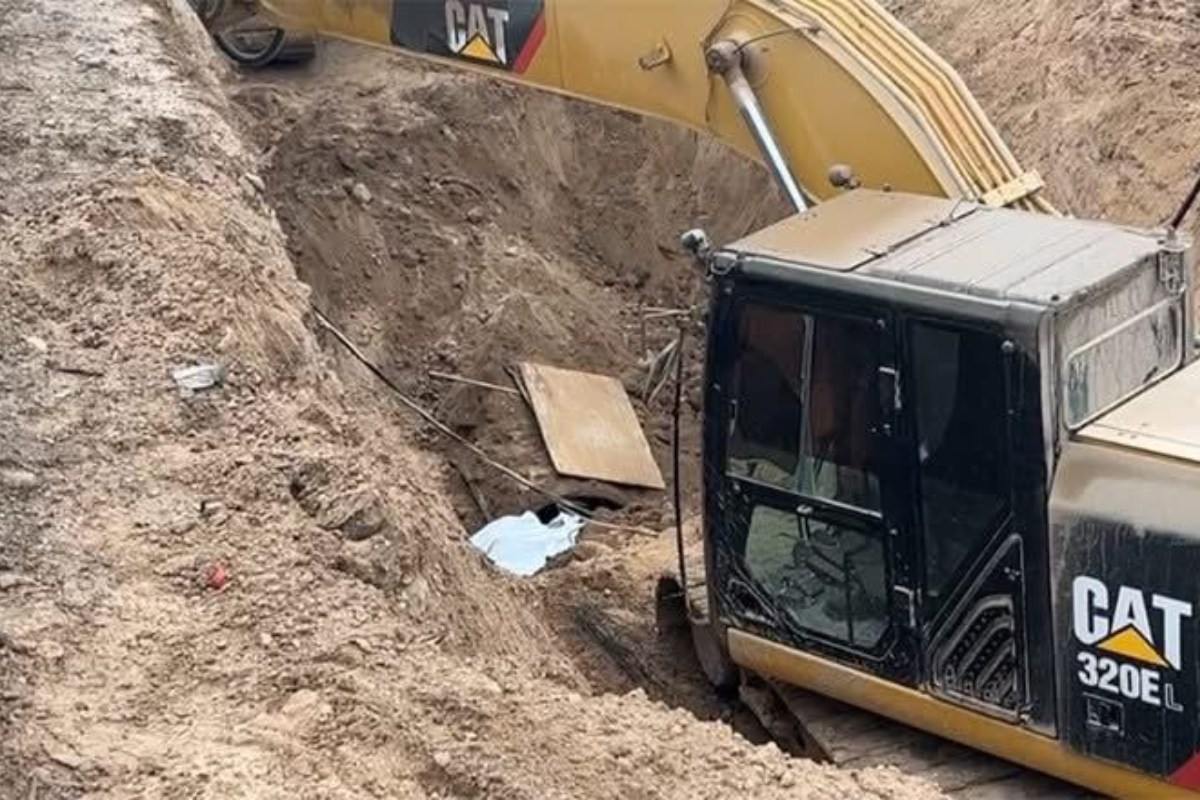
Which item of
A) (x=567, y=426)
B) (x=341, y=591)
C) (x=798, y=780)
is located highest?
(x=341, y=591)

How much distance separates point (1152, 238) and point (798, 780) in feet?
8.04

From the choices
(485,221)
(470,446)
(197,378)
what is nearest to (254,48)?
(485,221)

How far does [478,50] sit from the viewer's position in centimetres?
890

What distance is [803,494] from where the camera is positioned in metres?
6.52

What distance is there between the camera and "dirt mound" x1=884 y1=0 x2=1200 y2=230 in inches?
412

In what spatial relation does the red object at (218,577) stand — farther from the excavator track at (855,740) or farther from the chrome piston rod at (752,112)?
the chrome piston rod at (752,112)

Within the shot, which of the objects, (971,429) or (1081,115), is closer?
(971,429)

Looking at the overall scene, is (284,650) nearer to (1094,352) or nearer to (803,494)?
(803,494)

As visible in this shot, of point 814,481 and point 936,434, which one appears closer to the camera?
point 936,434

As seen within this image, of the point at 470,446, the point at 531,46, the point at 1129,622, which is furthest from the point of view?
the point at 470,446

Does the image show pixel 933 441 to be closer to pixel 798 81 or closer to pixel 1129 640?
pixel 1129 640

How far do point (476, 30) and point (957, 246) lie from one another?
3.32 m

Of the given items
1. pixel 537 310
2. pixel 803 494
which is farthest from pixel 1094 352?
pixel 537 310

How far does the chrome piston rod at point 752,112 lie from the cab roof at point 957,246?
488 mm
